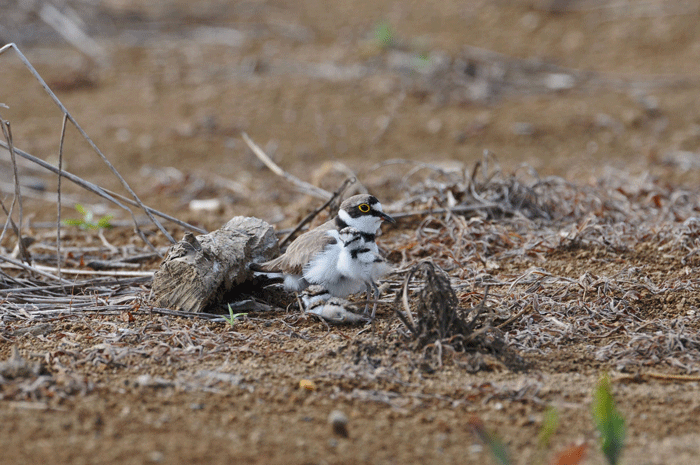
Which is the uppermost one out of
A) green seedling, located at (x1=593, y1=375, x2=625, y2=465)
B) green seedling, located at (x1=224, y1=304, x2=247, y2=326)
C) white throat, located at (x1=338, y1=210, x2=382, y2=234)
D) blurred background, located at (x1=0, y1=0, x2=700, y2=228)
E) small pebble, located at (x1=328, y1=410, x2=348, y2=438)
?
blurred background, located at (x1=0, y1=0, x2=700, y2=228)

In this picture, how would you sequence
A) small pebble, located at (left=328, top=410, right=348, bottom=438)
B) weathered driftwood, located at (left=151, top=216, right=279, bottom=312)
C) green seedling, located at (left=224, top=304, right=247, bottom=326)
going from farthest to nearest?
weathered driftwood, located at (left=151, top=216, right=279, bottom=312), green seedling, located at (left=224, top=304, right=247, bottom=326), small pebble, located at (left=328, top=410, right=348, bottom=438)

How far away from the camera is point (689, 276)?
424cm

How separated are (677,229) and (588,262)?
0.74 metres

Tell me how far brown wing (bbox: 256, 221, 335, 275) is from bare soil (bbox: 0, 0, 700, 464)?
0.30 metres

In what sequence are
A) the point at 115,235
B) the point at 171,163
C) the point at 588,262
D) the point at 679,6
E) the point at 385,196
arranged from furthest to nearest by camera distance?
the point at 679,6, the point at 171,163, the point at 385,196, the point at 115,235, the point at 588,262

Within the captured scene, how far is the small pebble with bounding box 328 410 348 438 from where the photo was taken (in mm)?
2771

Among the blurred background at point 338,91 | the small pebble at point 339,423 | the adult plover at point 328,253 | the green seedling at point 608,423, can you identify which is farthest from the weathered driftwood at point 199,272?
the green seedling at point 608,423

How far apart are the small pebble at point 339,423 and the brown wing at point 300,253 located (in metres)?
1.29

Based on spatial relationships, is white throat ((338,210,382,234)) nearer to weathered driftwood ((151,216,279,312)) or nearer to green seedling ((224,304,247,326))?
weathered driftwood ((151,216,279,312))

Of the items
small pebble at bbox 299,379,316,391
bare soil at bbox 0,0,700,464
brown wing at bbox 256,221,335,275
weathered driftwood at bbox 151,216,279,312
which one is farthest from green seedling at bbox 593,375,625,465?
weathered driftwood at bbox 151,216,279,312

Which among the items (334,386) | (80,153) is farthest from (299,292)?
(80,153)

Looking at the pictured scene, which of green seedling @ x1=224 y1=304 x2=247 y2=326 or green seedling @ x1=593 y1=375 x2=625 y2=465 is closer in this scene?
green seedling @ x1=593 y1=375 x2=625 y2=465

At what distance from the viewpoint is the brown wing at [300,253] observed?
3996 mm

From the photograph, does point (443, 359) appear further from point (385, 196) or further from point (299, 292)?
point (385, 196)
